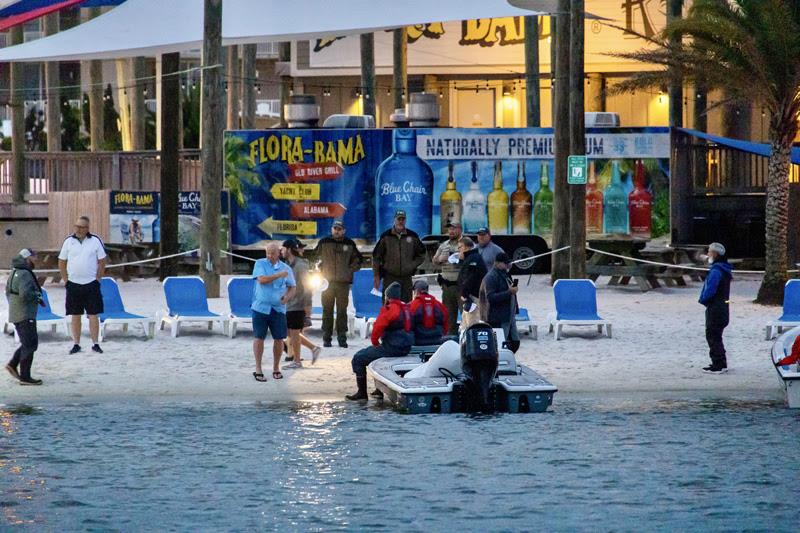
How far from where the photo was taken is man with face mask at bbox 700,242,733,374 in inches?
778

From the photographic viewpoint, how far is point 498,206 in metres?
32.2

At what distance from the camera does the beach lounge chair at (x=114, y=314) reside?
22.7 meters

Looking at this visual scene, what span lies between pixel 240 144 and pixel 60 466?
18091 millimetres

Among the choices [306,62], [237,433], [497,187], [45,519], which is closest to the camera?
[45,519]

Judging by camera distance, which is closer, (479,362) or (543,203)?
(479,362)

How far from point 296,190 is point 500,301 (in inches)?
548

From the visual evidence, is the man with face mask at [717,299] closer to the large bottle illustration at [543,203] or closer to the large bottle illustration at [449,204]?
the large bottle illustration at [543,203]

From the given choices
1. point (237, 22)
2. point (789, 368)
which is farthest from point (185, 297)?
point (789, 368)

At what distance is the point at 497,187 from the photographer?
32.2 m

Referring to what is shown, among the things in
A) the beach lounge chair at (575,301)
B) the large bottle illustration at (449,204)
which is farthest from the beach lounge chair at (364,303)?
the large bottle illustration at (449,204)

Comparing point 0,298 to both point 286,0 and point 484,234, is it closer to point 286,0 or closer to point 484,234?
point 286,0

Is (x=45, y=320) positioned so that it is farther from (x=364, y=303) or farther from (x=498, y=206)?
(x=498, y=206)

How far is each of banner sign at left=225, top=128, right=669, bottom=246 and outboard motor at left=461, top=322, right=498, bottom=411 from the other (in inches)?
597

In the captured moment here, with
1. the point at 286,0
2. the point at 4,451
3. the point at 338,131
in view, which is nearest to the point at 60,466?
the point at 4,451
